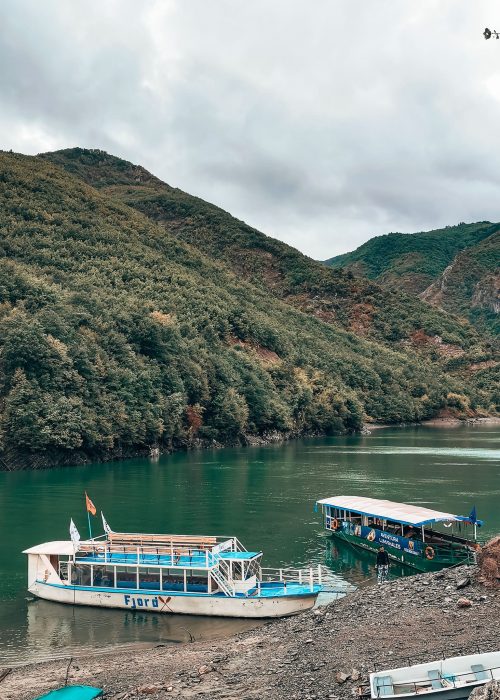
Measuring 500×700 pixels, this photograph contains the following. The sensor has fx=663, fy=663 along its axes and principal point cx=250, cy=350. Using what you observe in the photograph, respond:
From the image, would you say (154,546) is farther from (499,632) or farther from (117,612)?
(499,632)

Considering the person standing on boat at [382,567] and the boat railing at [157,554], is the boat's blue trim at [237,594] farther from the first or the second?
the person standing on boat at [382,567]

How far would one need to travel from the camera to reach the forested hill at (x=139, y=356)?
8919 cm

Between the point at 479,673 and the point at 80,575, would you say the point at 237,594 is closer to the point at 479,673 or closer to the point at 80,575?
the point at 80,575

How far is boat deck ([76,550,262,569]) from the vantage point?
31.9 meters

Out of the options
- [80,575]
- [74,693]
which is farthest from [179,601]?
[74,693]

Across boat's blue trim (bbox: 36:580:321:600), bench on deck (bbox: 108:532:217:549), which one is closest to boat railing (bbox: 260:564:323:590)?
boat's blue trim (bbox: 36:580:321:600)

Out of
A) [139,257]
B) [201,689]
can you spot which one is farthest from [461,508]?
[139,257]

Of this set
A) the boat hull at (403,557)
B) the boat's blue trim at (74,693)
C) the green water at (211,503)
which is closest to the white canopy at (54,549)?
the green water at (211,503)

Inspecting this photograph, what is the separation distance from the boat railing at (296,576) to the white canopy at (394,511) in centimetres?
735

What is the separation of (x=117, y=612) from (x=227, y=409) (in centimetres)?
8358

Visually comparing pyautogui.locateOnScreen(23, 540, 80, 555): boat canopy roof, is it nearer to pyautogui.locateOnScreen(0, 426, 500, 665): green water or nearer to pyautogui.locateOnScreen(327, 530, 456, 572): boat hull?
pyautogui.locateOnScreen(0, 426, 500, 665): green water

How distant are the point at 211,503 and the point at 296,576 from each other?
78.3 feet

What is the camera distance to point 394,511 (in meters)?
42.6

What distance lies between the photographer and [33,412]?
84.2 metres
